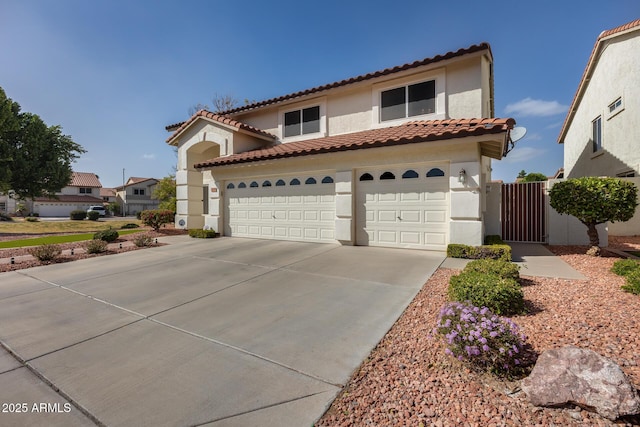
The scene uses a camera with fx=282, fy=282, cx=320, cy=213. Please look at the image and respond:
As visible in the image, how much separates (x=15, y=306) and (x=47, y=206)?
5588cm

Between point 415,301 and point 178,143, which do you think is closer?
point 415,301

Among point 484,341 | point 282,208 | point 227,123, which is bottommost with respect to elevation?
point 484,341

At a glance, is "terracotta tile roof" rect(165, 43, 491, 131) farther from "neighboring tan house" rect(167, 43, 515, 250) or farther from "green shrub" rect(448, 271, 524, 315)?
"green shrub" rect(448, 271, 524, 315)

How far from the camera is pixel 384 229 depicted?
32.4 feet

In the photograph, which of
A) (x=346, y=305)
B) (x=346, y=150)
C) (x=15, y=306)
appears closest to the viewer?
(x=346, y=305)

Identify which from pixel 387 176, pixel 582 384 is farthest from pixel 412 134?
pixel 582 384

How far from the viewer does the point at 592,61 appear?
15445mm

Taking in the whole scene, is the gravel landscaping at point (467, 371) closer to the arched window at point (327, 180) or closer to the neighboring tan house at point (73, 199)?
the arched window at point (327, 180)

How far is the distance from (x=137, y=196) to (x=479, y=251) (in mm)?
61194

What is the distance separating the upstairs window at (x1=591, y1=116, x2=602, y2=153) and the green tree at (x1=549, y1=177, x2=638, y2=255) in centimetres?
1098

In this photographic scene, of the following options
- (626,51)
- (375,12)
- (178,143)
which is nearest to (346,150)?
(375,12)

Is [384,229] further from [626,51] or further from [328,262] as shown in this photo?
[626,51]

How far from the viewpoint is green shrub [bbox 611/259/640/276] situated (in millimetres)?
5682

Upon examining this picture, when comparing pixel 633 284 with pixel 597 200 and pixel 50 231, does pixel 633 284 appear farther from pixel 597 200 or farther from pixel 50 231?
pixel 50 231
